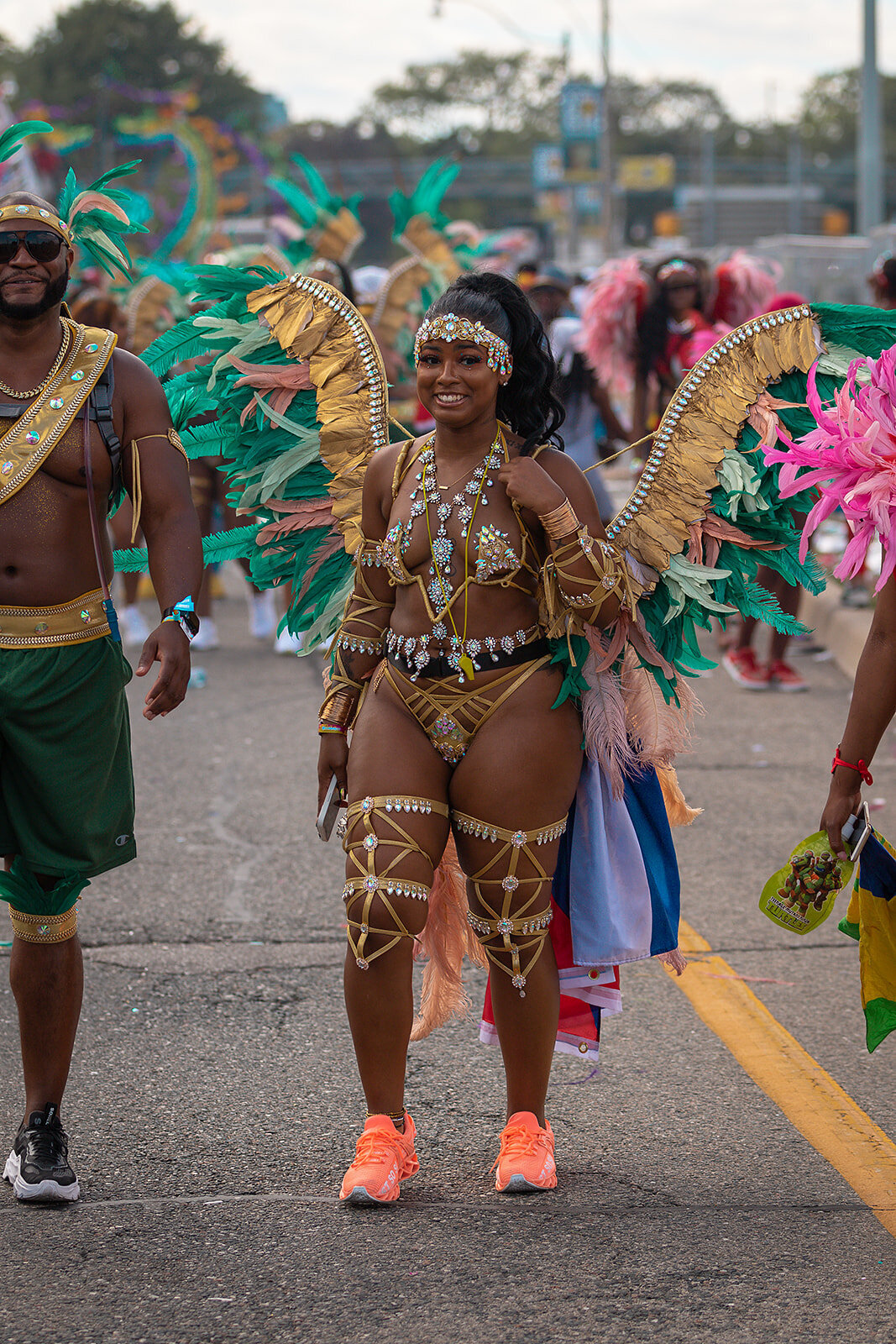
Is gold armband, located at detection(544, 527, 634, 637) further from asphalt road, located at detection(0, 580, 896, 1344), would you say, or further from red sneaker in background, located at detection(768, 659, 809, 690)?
red sneaker in background, located at detection(768, 659, 809, 690)

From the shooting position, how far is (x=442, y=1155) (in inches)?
133

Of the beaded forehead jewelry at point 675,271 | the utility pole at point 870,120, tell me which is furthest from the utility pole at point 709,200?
the beaded forehead jewelry at point 675,271

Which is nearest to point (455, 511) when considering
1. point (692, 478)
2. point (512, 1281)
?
point (692, 478)

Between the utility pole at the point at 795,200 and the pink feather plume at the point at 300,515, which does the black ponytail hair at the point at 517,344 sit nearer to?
the pink feather plume at the point at 300,515

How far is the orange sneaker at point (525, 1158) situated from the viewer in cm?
316

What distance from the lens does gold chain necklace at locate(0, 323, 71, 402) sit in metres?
3.19

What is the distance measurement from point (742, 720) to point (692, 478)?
15.1ft

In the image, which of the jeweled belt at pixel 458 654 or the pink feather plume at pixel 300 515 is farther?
the pink feather plume at pixel 300 515

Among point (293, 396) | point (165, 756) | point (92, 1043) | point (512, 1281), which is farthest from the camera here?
point (165, 756)

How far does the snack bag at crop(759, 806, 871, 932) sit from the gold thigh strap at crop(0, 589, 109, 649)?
152cm

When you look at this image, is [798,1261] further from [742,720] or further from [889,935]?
[742,720]

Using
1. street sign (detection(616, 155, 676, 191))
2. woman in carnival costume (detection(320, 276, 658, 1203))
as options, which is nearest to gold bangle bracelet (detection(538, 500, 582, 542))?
woman in carnival costume (detection(320, 276, 658, 1203))

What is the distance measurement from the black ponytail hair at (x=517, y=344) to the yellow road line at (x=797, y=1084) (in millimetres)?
1629

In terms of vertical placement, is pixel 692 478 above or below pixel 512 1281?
above
